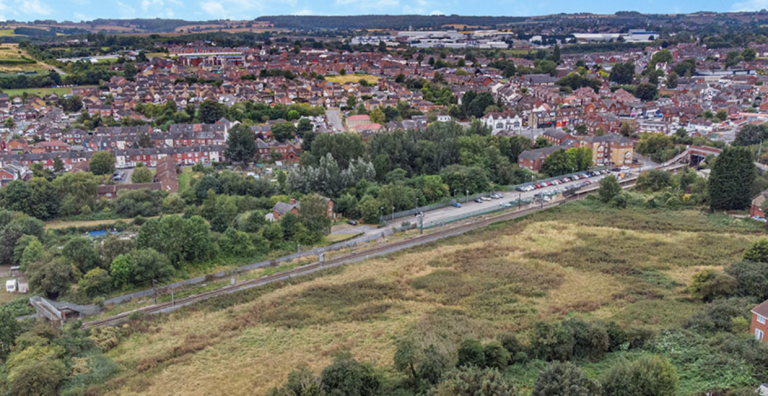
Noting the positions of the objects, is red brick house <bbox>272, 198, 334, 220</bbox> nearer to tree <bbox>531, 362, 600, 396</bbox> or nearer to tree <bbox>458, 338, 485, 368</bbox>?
tree <bbox>458, 338, 485, 368</bbox>

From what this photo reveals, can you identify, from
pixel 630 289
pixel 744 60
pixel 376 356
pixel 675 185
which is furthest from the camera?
pixel 744 60

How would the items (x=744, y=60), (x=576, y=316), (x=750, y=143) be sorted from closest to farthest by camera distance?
(x=576, y=316) → (x=750, y=143) → (x=744, y=60)

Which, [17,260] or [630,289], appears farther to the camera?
[17,260]

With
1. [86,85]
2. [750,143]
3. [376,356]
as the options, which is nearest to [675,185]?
[750,143]

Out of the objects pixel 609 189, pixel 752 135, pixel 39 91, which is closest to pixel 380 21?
pixel 39 91

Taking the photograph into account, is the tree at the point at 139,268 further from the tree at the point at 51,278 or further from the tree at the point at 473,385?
the tree at the point at 473,385

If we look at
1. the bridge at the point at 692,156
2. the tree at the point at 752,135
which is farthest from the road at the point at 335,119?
the tree at the point at 752,135

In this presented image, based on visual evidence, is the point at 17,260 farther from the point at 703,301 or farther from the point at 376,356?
the point at 703,301
